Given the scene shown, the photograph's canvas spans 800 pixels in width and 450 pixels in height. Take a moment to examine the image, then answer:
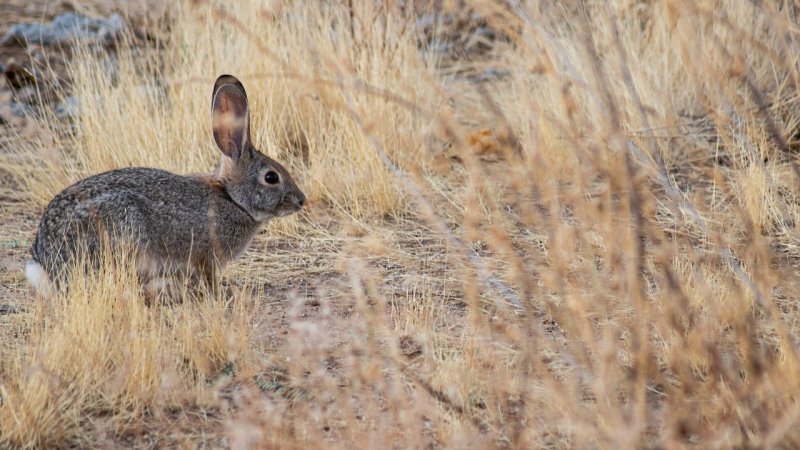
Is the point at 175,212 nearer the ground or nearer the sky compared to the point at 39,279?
nearer the sky

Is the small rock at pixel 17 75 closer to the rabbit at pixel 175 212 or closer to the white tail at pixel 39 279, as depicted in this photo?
the rabbit at pixel 175 212

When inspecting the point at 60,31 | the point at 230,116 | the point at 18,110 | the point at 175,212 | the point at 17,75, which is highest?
the point at 230,116

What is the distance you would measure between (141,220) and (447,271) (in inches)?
60.9

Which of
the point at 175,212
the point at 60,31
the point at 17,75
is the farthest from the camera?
the point at 60,31

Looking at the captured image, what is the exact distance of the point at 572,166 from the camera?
6461 mm

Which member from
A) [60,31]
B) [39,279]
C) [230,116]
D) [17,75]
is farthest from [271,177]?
[60,31]

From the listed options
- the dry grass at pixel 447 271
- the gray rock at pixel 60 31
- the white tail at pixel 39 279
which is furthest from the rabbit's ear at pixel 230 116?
the gray rock at pixel 60 31

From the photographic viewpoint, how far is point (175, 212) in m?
4.98

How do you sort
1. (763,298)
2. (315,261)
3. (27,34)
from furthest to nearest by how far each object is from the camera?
1. (27,34)
2. (315,261)
3. (763,298)

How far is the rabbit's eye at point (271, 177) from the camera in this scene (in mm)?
5441

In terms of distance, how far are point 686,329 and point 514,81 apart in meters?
4.08

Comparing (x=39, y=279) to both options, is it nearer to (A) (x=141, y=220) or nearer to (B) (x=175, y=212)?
(A) (x=141, y=220)

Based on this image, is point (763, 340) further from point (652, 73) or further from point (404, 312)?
point (652, 73)

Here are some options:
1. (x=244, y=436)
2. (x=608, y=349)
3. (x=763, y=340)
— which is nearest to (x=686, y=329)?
(x=763, y=340)
